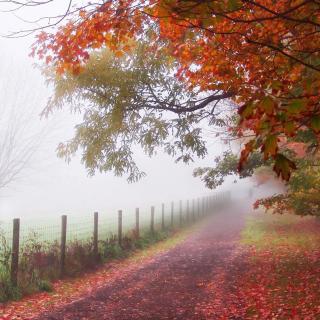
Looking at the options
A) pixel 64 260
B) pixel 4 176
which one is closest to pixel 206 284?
pixel 64 260

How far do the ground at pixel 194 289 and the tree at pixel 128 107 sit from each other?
2903 mm

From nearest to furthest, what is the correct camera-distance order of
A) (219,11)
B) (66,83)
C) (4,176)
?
(219,11) → (66,83) → (4,176)

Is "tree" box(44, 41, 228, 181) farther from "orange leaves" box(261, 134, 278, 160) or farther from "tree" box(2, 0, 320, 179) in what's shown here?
"orange leaves" box(261, 134, 278, 160)

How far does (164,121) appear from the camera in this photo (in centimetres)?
1121

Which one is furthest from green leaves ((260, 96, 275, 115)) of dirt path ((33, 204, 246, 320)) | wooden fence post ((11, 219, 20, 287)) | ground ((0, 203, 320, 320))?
wooden fence post ((11, 219, 20, 287))

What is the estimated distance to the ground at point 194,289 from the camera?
7961mm

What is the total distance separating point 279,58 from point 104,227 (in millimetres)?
12717

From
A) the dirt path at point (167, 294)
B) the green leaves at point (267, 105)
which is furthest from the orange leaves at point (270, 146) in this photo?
the dirt path at point (167, 294)

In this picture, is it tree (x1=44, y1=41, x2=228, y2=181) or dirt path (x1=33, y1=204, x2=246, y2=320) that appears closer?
dirt path (x1=33, y1=204, x2=246, y2=320)

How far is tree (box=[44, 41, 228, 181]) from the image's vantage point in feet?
33.9

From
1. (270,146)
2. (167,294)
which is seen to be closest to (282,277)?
(167,294)

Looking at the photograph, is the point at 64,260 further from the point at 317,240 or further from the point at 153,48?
the point at 317,240

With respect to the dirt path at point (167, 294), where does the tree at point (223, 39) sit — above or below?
above

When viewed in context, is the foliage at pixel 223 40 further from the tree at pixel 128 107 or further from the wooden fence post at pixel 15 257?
the wooden fence post at pixel 15 257
